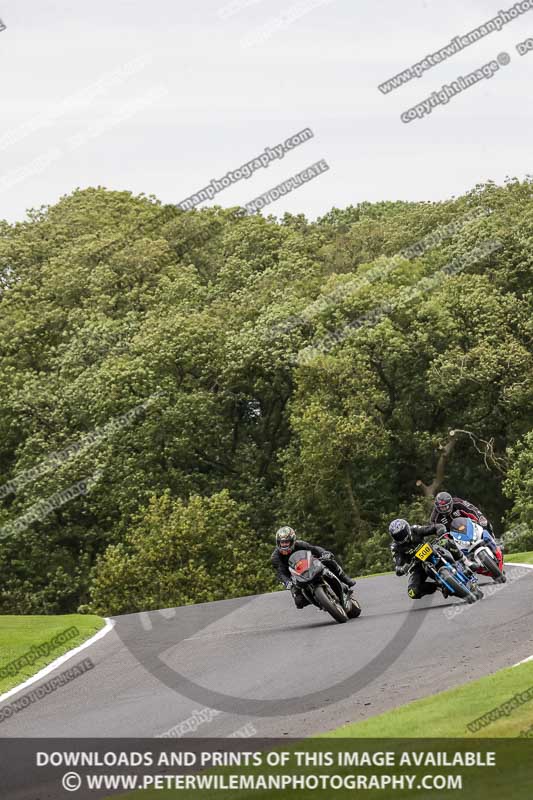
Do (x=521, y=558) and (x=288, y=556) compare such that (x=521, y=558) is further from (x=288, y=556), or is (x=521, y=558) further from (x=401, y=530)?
(x=288, y=556)

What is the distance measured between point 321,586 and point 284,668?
351 centimetres

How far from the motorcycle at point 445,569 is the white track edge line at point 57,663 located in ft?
17.3

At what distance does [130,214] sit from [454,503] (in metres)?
48.4

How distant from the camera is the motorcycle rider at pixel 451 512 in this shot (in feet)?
62.6

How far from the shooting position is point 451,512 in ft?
63.0

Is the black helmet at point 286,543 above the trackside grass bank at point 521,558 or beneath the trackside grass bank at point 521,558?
above

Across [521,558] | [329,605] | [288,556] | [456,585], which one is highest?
[288,556]

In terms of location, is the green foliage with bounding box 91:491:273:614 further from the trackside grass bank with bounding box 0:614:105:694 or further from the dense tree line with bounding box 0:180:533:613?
the trackside grass bank with bounding box 0:614:105:694

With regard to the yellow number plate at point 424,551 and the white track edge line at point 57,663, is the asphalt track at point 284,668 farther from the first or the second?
the yellow number plate at point 424,551

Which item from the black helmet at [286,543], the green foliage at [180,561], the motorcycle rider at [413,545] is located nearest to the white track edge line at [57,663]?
the black helmet at [286,543]

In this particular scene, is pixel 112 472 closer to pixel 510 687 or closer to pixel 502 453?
pixel 502 453


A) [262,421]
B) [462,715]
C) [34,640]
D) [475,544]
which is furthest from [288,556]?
[262,421]

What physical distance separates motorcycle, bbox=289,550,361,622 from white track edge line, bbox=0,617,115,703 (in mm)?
3485

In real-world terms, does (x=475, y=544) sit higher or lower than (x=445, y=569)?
lower
